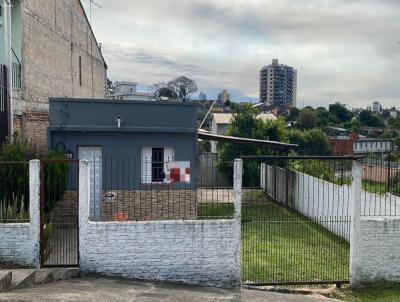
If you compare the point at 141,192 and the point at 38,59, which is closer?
the point at 141,192

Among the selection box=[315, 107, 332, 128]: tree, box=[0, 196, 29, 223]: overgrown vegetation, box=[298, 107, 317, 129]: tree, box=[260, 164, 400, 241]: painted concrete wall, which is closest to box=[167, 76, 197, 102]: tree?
box=[298, 107, 317, 129]: tree

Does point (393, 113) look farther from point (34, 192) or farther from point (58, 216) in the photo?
point (34, 192)

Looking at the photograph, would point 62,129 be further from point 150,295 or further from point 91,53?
point 91,53

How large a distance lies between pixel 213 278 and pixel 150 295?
1614 mm

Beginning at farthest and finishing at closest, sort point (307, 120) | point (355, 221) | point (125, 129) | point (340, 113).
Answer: point (340, 113)
point (307, 120)
point (125, 129)
point (355, 221)

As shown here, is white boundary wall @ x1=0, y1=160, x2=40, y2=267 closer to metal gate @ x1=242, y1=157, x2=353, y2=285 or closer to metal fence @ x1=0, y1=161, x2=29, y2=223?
metal fence @ x1=0, y1=161, x2=29, y2=223

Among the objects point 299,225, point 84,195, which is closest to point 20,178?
point 84,195

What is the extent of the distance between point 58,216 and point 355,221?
25.6 ft

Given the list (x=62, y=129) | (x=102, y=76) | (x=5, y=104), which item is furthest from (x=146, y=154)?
(x=102, y=76)

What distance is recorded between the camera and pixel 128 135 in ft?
53.1

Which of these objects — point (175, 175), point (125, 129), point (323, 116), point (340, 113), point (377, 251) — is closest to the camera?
point (377, 251)

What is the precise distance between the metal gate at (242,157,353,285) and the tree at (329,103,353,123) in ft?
250

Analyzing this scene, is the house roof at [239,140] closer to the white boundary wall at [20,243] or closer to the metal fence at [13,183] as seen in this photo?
the metal fence at [13,183]

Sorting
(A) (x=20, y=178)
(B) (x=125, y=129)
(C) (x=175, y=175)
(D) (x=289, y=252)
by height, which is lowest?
(D) (x=289, y=252)
